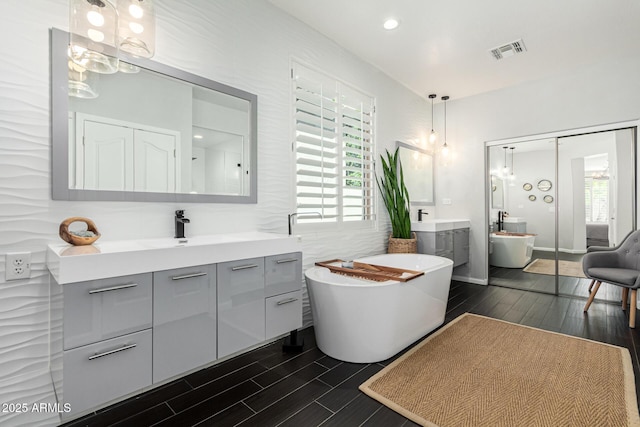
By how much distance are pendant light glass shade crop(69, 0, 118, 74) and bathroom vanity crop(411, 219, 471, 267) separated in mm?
3451

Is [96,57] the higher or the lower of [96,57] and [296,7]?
the lower

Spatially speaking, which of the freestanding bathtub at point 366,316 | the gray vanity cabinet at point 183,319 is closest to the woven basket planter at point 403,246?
the freestanding bathtub at point 366,316

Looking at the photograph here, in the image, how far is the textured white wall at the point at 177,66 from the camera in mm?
1479

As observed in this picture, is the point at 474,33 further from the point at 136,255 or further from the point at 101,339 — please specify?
the point at 101,339

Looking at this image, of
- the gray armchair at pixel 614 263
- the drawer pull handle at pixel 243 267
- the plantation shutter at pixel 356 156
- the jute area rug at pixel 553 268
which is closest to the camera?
the drawer pull handle at pixel 243 267

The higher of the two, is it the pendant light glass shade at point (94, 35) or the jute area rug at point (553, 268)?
the pendant light glass shade at point (94, 35)

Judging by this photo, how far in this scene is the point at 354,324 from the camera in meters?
2.19

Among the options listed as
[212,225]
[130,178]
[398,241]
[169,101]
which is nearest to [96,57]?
[169,101]

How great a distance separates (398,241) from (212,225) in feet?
7.31

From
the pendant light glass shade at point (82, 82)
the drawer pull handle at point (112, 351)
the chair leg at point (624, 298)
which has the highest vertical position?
the pendant light glass shade at point (82, 82)

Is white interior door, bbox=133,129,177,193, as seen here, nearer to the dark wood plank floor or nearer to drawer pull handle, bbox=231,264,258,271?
drawer pull handle, bbox=231,264,258,271

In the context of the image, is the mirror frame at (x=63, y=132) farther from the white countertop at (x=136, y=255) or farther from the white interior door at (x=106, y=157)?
the white countertop at (x=136, y=255)

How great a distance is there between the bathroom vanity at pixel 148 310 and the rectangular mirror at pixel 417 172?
9.04 feet

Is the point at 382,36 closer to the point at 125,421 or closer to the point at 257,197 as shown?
the point at 257,197
